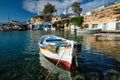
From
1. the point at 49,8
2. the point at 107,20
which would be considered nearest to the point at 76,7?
the point at 49,8

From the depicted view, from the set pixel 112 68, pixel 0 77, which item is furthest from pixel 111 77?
pixel 0 77

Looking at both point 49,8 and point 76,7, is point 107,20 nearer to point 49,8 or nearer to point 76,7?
point 76,7

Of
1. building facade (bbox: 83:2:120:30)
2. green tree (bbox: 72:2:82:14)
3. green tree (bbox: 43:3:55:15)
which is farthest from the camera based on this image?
green tree (bbox: 43:3:55:15)

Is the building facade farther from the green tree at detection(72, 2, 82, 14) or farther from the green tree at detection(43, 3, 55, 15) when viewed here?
the green tree at detection(43, 3, 55, 15)

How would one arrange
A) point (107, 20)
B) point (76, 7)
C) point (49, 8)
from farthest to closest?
point (49, 8) < point (76, 7) < point (107, 20)

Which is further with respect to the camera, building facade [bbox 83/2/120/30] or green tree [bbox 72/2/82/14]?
green tree [bbox 72/2/82/14]

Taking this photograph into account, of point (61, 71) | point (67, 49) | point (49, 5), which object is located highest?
point (49, 5)

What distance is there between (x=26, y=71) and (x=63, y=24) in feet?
359

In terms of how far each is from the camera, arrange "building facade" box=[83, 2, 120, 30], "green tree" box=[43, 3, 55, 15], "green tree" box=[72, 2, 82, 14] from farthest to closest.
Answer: "green tree" box=[43, 3, 55, 15], "green tree" box=[72, 2, 82, 14], "building facade" box=[83, 2, 120, 30]

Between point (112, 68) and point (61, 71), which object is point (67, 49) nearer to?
point (61, 71)

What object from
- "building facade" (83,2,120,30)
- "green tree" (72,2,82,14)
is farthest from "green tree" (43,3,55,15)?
"building facade" (83,2,120,30)

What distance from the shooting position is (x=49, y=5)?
145 meters

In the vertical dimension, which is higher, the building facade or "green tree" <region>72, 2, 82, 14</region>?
"green tree" <region>72, 2, 82, 14</region>

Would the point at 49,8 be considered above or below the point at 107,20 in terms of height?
above
